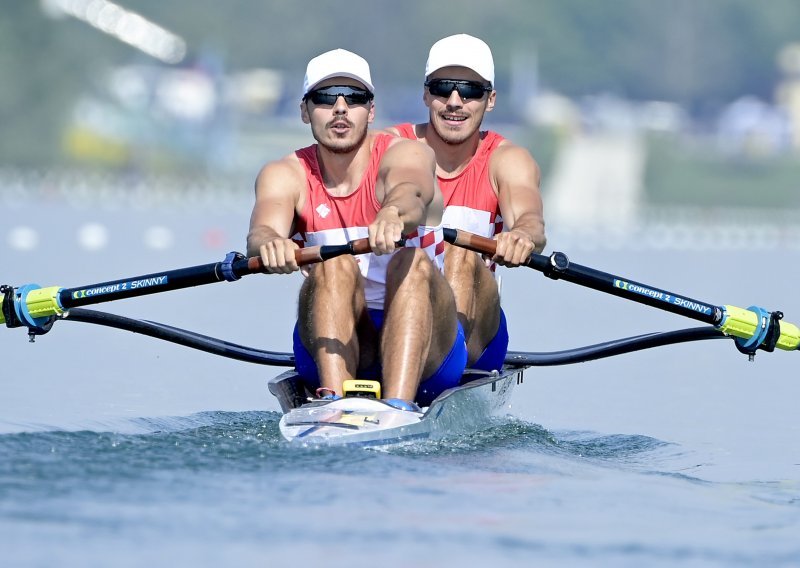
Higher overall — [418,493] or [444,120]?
[444,120]

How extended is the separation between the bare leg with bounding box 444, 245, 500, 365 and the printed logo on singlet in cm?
80

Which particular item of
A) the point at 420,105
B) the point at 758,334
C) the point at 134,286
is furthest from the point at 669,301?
the point at 420,105

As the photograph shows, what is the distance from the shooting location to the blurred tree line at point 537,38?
63.7 m

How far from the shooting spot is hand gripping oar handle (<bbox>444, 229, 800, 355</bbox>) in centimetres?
686

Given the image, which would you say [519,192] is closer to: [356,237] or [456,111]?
[456,111]

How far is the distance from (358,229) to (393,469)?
1.56 metres

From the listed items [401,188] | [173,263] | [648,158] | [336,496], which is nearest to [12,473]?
[336,496]

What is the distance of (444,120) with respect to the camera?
7828mm

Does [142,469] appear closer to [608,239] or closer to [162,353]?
[162,353]

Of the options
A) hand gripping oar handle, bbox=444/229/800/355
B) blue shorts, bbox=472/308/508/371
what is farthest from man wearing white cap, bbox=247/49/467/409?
blue shorts, bbox=472/308/508/371

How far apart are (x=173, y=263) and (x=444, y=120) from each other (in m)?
12.4

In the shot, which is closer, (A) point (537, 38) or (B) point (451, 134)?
(B) point (451, 134)

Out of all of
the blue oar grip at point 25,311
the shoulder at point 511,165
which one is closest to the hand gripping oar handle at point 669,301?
the shoulder at point 511,165

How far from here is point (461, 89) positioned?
7.79 meters
